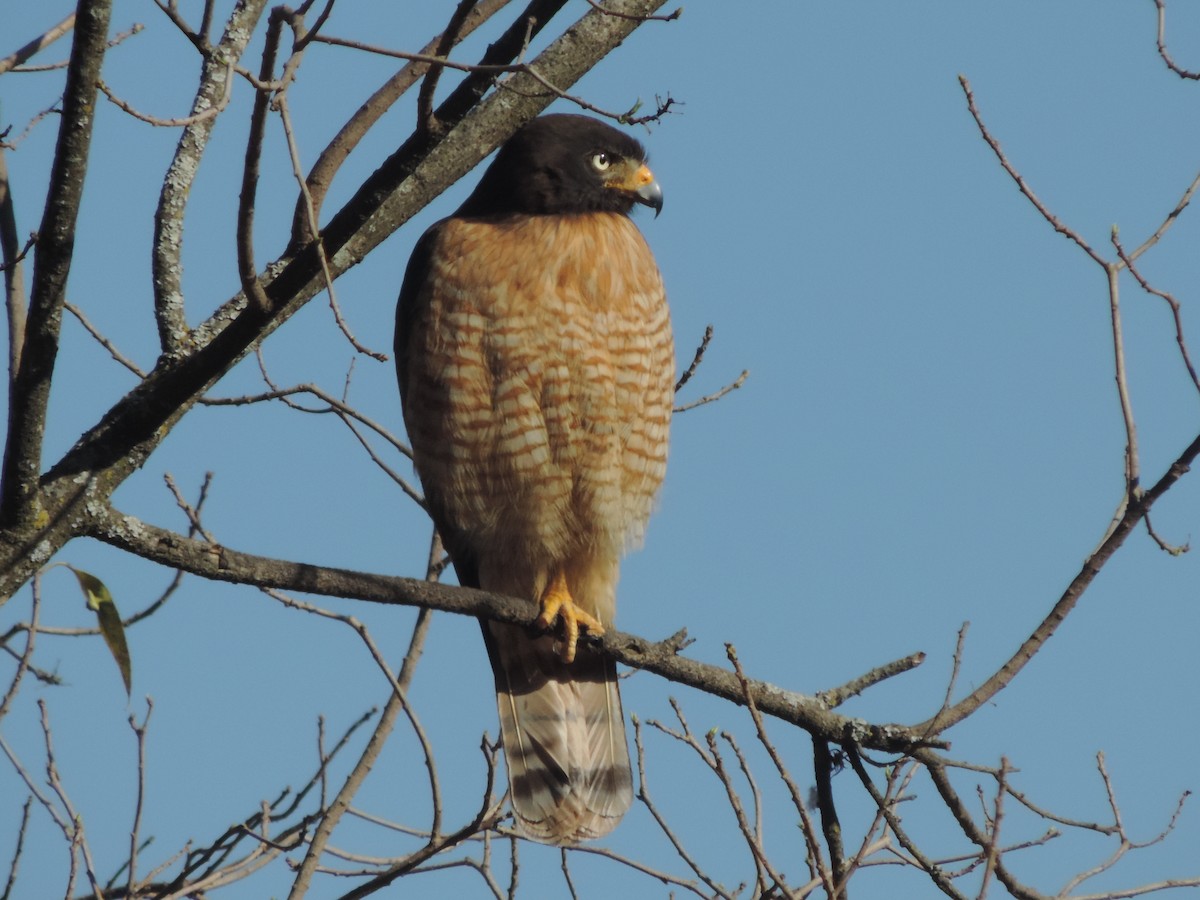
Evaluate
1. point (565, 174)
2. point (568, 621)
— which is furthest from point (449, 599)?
point (565, 174)

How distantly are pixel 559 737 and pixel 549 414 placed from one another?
49.2 inches

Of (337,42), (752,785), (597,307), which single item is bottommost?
(752,785)

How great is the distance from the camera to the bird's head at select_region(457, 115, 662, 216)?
497cm

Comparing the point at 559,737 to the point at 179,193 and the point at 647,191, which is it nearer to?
the point at 647,191

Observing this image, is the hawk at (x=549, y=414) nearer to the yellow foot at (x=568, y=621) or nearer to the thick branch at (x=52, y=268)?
the yellow foot at (x=568, y=621)

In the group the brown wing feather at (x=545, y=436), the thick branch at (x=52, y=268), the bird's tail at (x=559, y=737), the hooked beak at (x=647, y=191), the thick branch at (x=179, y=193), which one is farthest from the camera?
the hooked beak at (x=647, y=191)

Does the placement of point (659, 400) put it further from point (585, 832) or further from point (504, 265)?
point (585, 832)

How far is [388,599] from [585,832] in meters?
1.83

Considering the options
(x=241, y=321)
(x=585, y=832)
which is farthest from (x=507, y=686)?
(x=241, y=321)

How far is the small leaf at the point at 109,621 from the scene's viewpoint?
3730 millimetres

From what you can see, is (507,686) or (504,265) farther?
(507,686)

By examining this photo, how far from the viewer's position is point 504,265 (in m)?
4.57

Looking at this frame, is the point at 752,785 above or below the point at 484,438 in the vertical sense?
below

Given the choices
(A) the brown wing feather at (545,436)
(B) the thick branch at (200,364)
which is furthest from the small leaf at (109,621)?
(A) the brown wing feather at (545,436)
